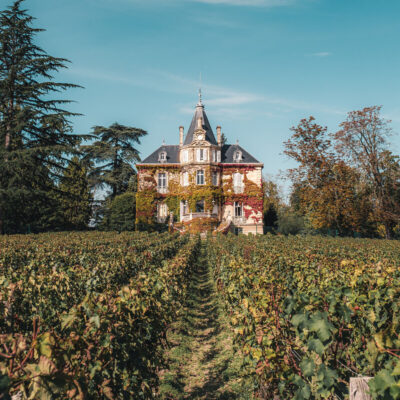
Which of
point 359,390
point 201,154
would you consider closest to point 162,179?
point 201,154

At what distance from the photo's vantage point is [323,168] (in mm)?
31203

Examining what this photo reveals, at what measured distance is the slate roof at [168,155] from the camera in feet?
124

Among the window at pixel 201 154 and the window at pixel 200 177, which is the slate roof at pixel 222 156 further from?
the window at pixel 200 177

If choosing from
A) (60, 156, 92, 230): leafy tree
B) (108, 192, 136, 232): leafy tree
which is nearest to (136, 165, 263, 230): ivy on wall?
(108, 192, 136, 232): leafy tree

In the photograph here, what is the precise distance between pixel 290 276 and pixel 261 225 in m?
30.0

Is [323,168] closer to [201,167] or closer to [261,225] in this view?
[261,225]

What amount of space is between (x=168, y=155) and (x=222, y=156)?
584cm

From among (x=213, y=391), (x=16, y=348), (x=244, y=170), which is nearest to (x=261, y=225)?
(x=244, y=170)

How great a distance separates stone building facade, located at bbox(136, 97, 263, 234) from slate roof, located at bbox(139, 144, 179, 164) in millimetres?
107

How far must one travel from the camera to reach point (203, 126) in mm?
36781

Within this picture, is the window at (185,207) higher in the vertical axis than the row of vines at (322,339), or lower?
higher

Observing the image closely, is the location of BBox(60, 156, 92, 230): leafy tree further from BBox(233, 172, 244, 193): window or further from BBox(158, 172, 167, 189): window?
BBox(233, 172, 244, 193): window

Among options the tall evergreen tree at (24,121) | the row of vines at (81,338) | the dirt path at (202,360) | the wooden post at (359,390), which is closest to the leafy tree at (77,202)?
the tall evergreen tree at (24,121)

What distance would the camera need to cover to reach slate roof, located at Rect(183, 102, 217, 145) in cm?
3681
